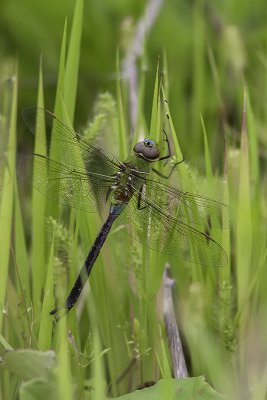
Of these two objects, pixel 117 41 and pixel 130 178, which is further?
pixel 117 41

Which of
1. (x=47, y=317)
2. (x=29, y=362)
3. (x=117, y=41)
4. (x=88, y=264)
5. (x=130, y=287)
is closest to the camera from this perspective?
(x=29, y=362)

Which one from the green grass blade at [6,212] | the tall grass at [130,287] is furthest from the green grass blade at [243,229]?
the green grass blade at [6,212]

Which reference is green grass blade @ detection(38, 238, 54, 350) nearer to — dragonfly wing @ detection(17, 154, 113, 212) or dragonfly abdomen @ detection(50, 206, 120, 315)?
dragonfly abdomen @ detection(50, 206, 120, 315)

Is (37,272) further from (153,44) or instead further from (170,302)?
(153,44)

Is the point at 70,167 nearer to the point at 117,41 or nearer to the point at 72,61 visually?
the point at 72,61

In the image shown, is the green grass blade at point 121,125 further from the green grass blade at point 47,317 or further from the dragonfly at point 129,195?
the green grass blade at point 47,317

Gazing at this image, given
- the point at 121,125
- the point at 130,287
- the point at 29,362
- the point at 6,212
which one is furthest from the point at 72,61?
the point at 29,362

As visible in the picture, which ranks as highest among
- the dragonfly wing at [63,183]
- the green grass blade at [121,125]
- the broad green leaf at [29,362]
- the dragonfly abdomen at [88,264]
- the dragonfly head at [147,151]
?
the green grass blade at [121,125]

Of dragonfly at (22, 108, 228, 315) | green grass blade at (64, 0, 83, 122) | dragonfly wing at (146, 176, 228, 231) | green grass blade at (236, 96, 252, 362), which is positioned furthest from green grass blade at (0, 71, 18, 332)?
green grass blade at (236, 96, 252, 362)
